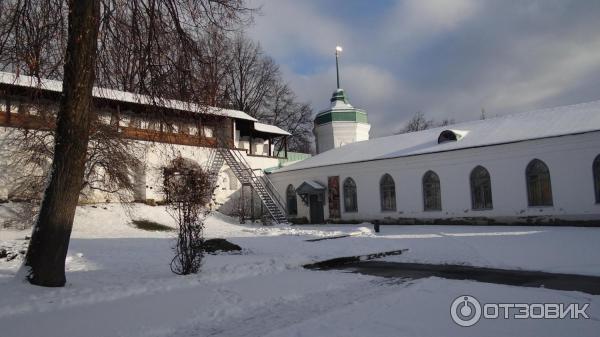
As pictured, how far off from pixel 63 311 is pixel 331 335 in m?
4.36

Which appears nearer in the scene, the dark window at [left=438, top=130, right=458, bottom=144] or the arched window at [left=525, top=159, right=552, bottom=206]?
the arched window at [left=525, top=159, right=552, bottom=206]

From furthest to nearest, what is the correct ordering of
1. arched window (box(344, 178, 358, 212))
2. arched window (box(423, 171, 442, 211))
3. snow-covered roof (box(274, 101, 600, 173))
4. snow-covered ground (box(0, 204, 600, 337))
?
arched window (box(344, 178, 358, 212))
arched window (box(423, 171, 442, 211))
snow-covered roof (box(274, 101, 600, 173))
snow-covered ground (box(0, 204, 600, 337))

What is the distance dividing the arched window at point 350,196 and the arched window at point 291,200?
15.5ft

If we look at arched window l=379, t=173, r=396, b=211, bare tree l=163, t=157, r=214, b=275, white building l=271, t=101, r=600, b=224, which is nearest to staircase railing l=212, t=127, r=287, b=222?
white building l=271, t=101, r=600, b=224

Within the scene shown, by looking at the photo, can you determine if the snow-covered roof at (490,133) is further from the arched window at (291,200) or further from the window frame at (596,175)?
the arched window at (291,200)

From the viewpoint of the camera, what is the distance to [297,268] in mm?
11797

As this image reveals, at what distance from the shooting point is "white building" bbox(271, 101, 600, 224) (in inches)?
768

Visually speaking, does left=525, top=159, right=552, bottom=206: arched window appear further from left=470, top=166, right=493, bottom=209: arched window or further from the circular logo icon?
the circular logo icon

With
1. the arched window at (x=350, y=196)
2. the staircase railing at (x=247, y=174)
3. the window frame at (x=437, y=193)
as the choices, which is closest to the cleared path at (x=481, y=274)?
the window frame at (x=437, y=193)

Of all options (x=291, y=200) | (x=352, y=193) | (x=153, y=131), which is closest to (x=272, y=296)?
(x=153, y=131)

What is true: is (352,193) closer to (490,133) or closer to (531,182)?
(490,133)

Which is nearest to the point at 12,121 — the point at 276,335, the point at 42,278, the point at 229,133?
the point at 229,133

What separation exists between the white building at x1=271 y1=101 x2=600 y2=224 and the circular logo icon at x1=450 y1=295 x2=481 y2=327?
14778mm

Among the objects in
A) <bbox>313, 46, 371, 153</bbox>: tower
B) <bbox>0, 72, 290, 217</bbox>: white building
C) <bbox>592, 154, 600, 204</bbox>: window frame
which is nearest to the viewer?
<bbox>0, 72, 290, 217</bbox>: white building
